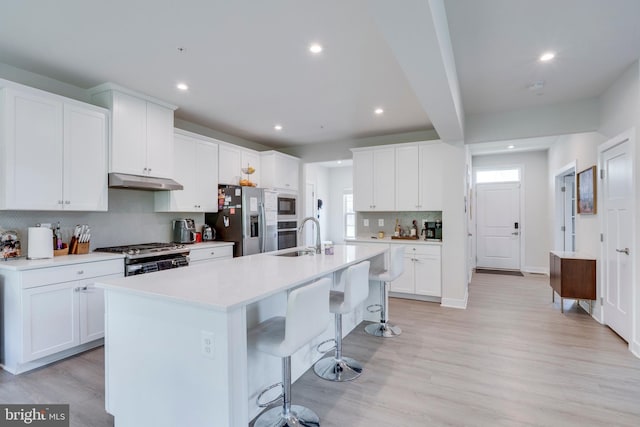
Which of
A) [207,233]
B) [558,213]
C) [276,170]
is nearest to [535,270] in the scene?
[558,213]

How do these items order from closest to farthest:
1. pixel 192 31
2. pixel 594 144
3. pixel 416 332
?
pixel 192 31, pixel 416 332, pixel 594 144

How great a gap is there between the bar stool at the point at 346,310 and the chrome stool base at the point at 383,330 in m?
0.71

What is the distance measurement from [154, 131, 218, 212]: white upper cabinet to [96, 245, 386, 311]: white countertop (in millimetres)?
1992

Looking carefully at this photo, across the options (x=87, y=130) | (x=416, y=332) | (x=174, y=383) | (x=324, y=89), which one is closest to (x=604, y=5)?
(x=324, y=89)

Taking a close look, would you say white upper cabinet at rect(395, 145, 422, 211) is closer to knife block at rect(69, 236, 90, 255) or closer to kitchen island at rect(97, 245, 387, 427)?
kitchen island at rect(97, 245, 387, 427)

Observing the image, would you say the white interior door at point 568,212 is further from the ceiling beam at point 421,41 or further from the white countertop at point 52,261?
the white countertop at point 52,261

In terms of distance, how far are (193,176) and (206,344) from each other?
3.29 metres

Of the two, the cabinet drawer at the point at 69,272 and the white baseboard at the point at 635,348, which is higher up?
the cabinet drawer at the point at 69,272

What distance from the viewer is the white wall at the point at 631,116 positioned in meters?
2.81

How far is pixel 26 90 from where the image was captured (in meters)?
2.72

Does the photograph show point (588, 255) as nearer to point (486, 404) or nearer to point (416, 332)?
point (416, 332)

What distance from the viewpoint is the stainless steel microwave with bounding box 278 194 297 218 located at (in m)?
5.38

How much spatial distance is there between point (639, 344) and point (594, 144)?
2432 millimetres

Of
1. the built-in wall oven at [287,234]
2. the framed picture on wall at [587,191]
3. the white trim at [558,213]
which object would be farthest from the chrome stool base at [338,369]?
the white trim at [558,213]
